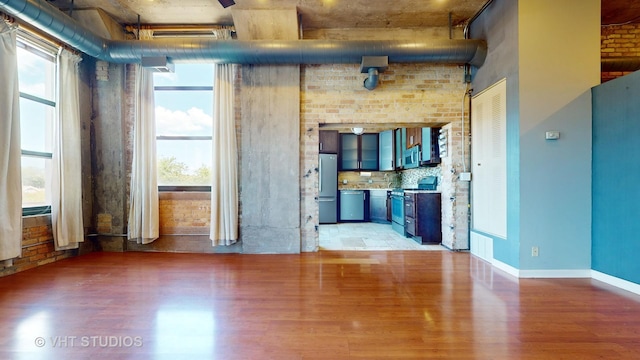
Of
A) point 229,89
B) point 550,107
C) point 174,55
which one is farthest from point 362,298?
point 174,55

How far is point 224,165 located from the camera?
440 cm

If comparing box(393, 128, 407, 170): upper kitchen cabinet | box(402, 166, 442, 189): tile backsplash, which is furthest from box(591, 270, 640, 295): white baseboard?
box(393, 128, 407, 170): upper kitchen cabinet

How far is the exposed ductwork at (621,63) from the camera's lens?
416 centimetres

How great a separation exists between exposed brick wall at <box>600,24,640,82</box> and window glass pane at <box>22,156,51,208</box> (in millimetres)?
8585

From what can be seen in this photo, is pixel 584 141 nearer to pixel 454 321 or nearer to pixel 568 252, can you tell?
pixel 568 252

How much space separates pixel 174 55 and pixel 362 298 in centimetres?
412

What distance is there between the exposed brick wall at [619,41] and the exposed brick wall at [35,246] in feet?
28.5

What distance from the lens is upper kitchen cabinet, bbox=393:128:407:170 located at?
22.7ft

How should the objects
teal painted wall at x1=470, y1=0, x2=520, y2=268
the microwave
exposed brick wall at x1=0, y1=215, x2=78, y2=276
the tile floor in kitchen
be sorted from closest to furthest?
teal painted wall at x1=470, y1=0, x2=520, y2=268 < exposed brick wall at x1=0, y1=215, x2=78, y2=276 < the tile floor in kitchen < the microwave

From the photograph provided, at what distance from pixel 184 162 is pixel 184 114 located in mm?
808

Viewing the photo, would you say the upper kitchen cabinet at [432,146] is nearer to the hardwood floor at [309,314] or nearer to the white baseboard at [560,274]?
the hardwood floor at [309,314]

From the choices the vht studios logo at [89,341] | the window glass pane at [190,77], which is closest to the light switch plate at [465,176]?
the window glass pane at [190,77]

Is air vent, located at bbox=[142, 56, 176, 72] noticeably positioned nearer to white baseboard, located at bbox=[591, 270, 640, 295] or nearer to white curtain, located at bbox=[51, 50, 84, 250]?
white curtain, located at bbox=[51, 50, 84, 250]

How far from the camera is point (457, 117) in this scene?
4559mm
